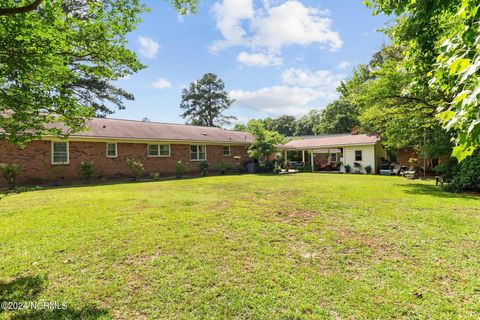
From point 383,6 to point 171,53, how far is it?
14.5m

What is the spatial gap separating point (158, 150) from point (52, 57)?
608 inches

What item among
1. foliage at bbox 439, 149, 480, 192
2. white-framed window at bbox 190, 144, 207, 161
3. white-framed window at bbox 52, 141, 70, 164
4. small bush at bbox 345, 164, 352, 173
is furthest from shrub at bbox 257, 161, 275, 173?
white-framed window at bbox 52, 141, 70, 164

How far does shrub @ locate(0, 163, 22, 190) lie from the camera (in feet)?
39.6

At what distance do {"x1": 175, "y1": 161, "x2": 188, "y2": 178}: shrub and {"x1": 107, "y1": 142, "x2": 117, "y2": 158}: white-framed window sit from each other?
4.15m

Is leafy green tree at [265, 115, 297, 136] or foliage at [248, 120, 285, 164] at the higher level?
leafy green tree at [265, 115, 297, 136]

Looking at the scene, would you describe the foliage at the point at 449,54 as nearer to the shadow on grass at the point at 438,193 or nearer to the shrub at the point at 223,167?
the shadow on grass at the point at 438,193

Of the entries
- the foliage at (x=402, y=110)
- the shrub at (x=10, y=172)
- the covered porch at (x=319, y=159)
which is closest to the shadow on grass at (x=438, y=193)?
the foliage at (x=402, y=110)

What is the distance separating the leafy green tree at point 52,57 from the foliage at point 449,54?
14.9ft

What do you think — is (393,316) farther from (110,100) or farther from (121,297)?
(110,100)

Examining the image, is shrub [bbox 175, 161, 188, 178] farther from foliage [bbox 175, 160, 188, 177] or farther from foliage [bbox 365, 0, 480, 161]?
foliage [bbox 365, 0, 480, 161]

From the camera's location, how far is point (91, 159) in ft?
51.0

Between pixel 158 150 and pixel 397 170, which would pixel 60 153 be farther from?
pixel 397 170

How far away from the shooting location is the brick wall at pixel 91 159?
44.1 feet

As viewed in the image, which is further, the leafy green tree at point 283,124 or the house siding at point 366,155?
the leafy green tree at point 283,124
